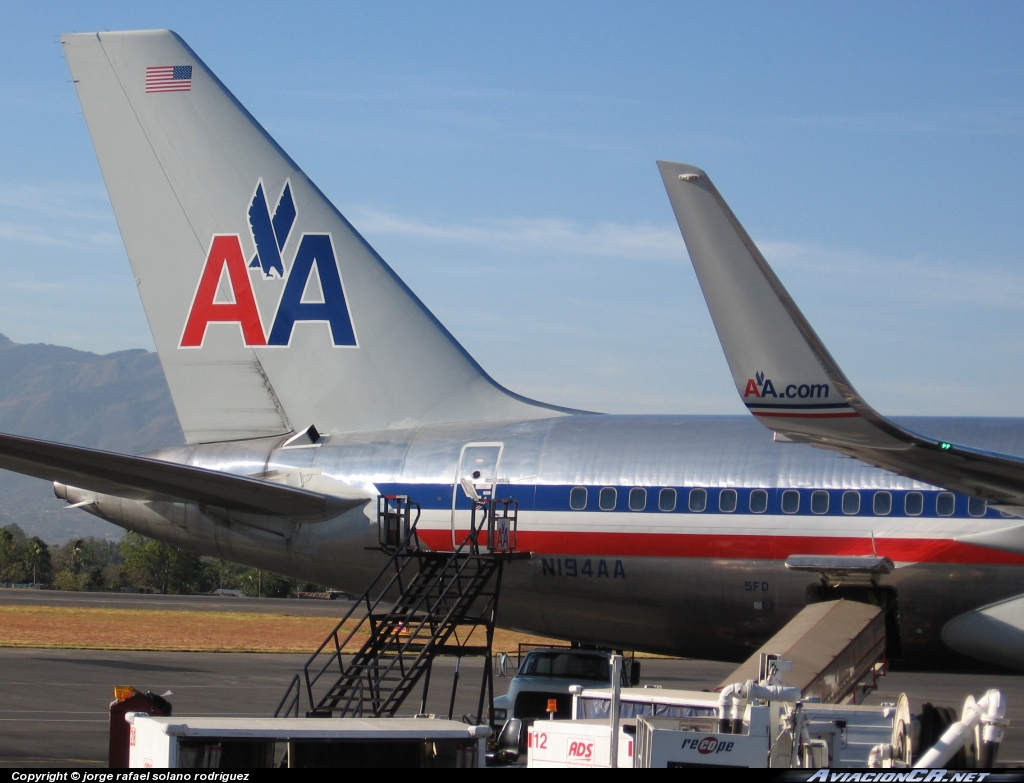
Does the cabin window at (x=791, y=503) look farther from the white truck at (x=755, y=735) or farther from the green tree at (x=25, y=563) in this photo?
the green tree at (x=25, y=563)

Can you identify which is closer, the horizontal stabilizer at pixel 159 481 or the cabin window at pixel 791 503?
the horizontal stabilizer at pixel 159 481

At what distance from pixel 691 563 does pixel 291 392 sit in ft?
26.1

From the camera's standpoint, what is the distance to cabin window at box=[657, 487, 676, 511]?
829 inches

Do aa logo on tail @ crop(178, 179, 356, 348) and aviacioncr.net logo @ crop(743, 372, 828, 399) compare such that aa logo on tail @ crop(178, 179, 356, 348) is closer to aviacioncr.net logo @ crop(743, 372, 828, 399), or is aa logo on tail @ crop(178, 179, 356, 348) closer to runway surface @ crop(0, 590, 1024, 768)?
runway surface @ crop(0, 590, 1024, 768)

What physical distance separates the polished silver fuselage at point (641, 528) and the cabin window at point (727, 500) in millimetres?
89

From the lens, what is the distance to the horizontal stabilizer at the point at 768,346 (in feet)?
46.6

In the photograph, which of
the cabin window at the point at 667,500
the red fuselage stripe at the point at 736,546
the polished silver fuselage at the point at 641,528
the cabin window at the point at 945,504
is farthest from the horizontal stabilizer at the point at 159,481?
the cabin window at the point at 945,504

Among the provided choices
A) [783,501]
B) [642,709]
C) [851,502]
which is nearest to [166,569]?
[783,501]

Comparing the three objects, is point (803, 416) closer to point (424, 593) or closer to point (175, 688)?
point (424, 593)

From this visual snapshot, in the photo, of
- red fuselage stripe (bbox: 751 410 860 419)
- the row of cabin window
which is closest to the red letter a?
the row of cabin window

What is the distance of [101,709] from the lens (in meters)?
26.0

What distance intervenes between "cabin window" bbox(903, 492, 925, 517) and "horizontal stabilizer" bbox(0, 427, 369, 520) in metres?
8.59

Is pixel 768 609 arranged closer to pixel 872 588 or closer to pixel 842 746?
pixel 872 588

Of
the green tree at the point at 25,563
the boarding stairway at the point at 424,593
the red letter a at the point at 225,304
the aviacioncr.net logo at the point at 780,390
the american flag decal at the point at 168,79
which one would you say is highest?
the american flag decal at the point at 168,79
